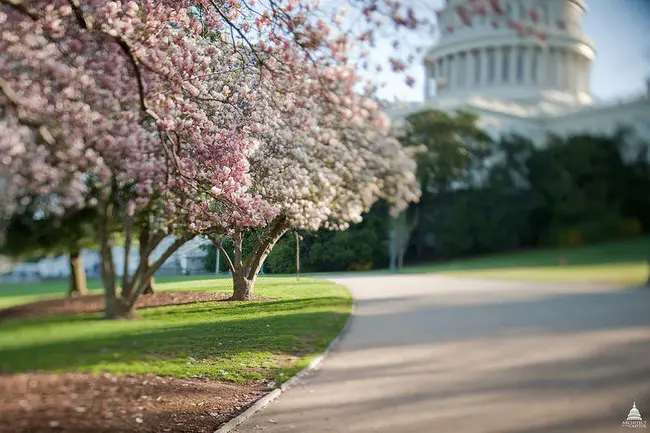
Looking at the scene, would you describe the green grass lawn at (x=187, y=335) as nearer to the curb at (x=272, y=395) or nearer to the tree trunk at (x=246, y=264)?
the tree trunk at (x=246, y=264)

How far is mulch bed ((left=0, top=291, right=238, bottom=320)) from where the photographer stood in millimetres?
3779

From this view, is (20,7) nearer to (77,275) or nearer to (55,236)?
(55,236)

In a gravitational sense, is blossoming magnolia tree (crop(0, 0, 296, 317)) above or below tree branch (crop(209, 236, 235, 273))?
above

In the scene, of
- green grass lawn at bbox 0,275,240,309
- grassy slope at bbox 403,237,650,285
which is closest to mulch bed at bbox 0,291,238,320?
green grass lawn at bbox 0,275,240,309

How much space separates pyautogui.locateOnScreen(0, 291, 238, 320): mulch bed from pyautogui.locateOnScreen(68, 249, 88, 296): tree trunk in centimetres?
6

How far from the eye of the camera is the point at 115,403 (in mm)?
4641

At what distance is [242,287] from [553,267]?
22.5m

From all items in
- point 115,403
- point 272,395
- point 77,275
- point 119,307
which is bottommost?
point 272,395

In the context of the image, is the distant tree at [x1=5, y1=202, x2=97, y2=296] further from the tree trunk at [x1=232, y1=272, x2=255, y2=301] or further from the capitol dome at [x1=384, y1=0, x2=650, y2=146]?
the capitol dome at [x1=384, y1=0, x2=650, y2=146]

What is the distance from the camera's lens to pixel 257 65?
467 cm

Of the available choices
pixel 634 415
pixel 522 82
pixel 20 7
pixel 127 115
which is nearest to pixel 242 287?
pixel 127 115

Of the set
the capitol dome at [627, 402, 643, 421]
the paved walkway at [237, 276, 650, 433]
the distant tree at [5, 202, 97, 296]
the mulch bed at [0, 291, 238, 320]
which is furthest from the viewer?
the paved walkway at [237, 276, 650, 433]

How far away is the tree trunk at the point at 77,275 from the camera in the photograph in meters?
4.28

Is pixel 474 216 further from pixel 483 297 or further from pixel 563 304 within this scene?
pixel 563 304
